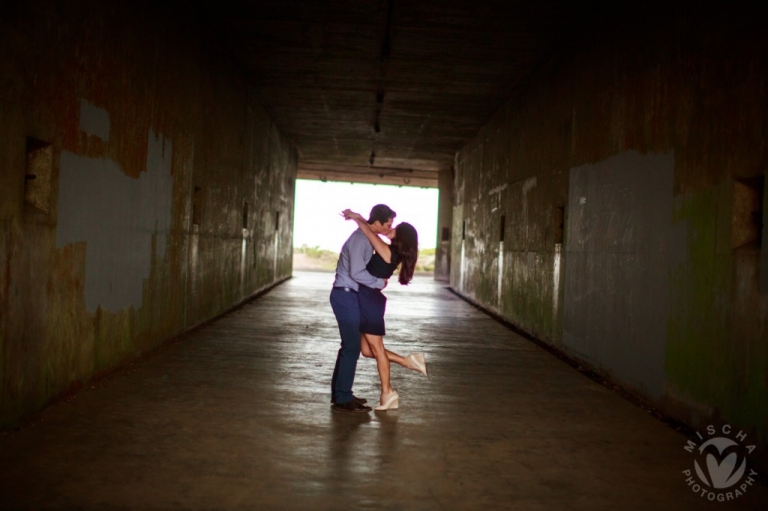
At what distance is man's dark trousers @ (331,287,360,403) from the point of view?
18.1 ft

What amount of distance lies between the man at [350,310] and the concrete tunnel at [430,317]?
0.70 ft

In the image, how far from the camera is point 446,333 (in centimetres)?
1069

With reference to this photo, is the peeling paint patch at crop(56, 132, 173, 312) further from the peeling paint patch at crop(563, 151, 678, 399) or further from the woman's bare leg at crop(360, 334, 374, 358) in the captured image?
the peeling paint patch at crop(563, 151, 678, 399)

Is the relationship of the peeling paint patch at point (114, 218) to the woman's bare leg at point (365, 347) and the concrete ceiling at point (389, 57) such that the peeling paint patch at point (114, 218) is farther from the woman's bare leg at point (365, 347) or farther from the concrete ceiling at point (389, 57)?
the concrete ceiling at point (389, 57)

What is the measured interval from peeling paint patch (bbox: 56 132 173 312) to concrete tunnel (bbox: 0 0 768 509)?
0.04m

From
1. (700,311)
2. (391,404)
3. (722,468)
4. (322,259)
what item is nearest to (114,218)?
(391,404)

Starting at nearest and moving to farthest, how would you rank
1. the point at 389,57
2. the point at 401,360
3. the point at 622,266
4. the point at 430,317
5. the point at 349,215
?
the point at 349,215, the point at 401,360, the point at 622,266, the point at 389,57, the point at 430,317

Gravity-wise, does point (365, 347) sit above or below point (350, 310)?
below

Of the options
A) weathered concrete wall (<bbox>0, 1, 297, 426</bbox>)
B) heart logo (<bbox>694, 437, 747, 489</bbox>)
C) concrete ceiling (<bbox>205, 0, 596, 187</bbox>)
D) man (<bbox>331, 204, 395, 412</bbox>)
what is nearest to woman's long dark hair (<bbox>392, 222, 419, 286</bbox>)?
man (<bbox>331, 204, 395, 412</bbox>)

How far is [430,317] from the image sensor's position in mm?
12945

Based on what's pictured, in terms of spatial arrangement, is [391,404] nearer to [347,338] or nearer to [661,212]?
[347,338]

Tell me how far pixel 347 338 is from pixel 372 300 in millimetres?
339

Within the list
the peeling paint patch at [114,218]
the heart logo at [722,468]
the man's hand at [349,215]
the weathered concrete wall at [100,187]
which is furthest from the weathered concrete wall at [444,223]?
the heart logo at [722,468]

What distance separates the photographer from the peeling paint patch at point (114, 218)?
213 inches
